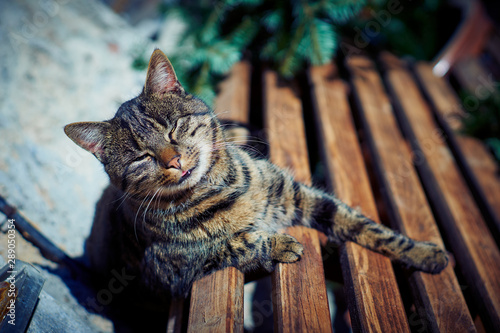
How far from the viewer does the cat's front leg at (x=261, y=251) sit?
1.04 m

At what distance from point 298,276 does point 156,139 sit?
0.72 meters

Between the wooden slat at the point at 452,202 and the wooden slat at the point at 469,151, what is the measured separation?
77 mm

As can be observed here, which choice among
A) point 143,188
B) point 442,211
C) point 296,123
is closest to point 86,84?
point 143,188

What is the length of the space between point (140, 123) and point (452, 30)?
2.83 m

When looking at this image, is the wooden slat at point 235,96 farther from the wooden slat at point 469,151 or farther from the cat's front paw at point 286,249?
the wooden slat at point 469,151

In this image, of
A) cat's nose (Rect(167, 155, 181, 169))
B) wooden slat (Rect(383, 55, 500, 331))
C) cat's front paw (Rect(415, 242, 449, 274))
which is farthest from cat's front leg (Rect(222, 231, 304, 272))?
wooden slat (Rect(383, 55, 500, 331))

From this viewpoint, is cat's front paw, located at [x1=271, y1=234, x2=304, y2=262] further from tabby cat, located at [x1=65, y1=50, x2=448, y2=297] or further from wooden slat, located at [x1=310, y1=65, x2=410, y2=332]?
wooden slat, located at [x1=310, y1=65, x2=410, y2=332]

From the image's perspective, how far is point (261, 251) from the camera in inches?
41.7

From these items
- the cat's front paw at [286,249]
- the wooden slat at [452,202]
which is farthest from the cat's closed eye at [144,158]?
the wooden slat at [452,202]

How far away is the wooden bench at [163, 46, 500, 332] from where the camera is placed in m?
0.96

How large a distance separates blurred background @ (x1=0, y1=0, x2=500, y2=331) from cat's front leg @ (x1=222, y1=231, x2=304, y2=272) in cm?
67

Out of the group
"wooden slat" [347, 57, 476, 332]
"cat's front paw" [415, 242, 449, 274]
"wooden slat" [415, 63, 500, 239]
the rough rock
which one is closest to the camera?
"wooden slat" [347, 57, 476, 332]

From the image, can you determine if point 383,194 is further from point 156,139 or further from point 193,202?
point 156,139

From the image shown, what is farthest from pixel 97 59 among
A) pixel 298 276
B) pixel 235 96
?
pixel 298 276
